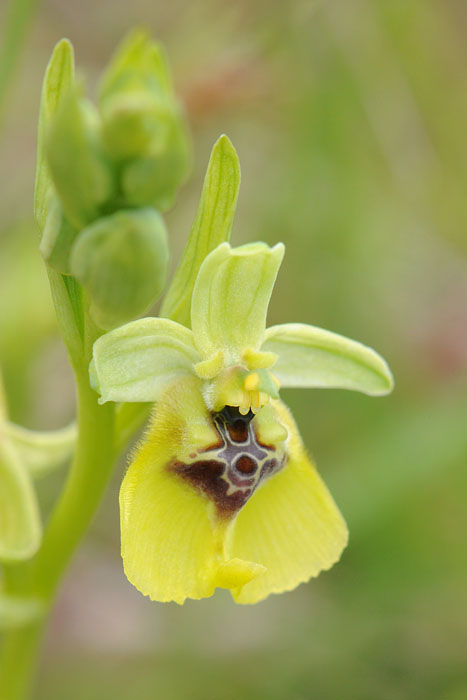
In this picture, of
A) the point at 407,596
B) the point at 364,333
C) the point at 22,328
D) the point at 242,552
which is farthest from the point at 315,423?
the point at 242,552

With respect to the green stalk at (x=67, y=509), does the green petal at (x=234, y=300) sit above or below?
above

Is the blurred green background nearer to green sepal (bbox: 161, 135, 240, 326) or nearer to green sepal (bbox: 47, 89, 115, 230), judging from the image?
green sepal (bbox: 161, 135, 240, 326)

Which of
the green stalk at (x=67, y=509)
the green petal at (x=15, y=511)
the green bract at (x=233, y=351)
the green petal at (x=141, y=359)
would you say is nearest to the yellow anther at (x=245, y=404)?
the green bract at (x=233, y=351)

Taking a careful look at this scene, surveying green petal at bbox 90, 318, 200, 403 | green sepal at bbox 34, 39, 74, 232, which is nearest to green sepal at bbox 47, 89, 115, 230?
green sepal at bbox 34, 39, 74, 232

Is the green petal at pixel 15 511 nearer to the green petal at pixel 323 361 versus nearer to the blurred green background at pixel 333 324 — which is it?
the green petal at pixel 323 361

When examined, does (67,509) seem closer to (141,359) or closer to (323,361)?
(141,359)

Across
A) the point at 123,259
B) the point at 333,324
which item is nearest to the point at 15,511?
the point at 123,259
